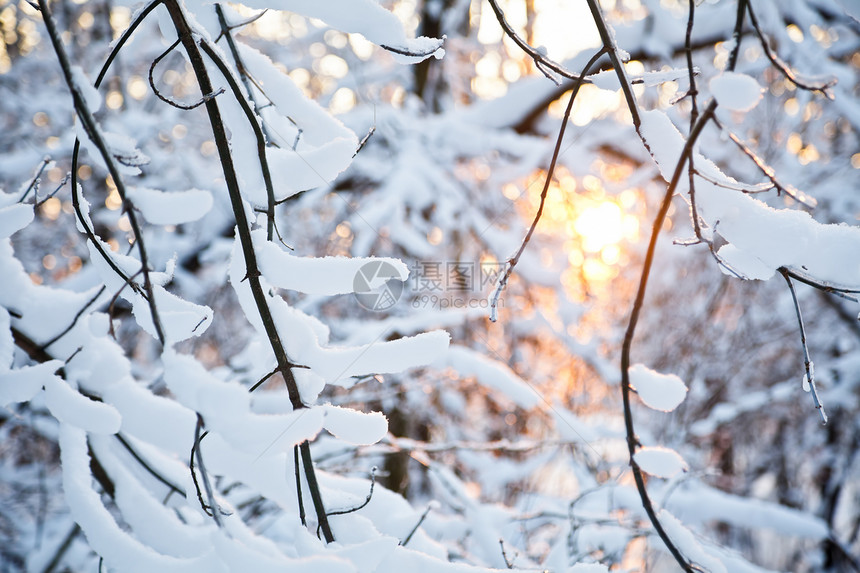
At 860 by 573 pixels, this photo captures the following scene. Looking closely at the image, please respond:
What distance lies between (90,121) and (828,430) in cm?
755

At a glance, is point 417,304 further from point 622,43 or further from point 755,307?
point 755,307

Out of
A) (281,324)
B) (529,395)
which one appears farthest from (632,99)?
(529,395)

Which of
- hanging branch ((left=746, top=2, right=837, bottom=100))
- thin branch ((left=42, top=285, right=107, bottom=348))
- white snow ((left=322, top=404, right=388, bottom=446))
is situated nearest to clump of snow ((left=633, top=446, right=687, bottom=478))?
white snow ((left=322, top=404, right=388, bottom=446))

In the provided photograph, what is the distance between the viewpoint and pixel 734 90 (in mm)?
480

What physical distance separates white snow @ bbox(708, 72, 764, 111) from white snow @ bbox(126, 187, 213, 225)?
0.67m

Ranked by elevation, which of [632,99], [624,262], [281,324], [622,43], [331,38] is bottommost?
[281,324]

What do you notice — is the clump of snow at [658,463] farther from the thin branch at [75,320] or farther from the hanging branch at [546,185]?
the thin branch at [75,320]

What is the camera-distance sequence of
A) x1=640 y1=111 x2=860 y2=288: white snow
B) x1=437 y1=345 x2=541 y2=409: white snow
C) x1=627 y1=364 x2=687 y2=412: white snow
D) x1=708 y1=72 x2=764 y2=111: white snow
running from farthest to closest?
x1=437 y1=345 x2=541 y2=409: white snow → x1=627 y1=364 x2=687 y2=412: white snow → x1=640 y1=111 x2=860 y2=288: white snow → x1=708 y1=72 x2=764 y2=111: white snow

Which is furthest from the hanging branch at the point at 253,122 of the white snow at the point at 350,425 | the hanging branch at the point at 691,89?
the hanging branch at the point at 691,89

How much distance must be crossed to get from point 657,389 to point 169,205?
2.60 feet

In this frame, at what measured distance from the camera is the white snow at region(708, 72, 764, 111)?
472 mm

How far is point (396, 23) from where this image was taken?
618 mm

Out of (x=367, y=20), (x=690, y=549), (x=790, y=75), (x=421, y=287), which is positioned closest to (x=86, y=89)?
(x=367, y=20)

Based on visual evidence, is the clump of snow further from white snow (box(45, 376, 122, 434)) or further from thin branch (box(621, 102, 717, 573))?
white snow (box(45, 376, 122, 434))
